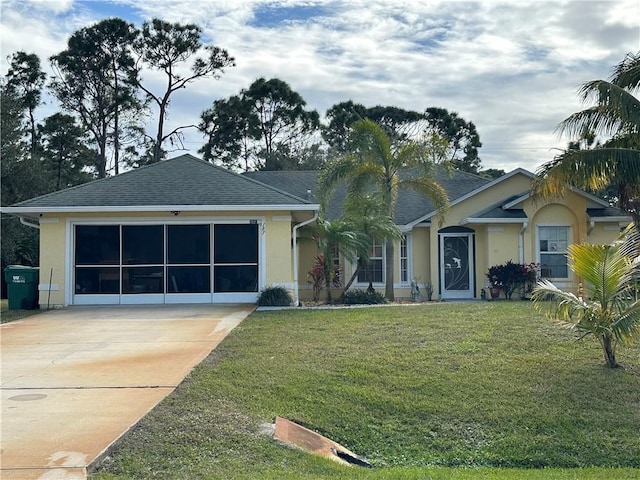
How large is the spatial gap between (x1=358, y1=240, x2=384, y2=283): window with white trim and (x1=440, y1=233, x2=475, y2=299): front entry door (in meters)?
1.97

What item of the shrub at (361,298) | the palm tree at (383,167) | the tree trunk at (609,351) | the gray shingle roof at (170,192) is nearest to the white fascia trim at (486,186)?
the palm tree at (383,167)

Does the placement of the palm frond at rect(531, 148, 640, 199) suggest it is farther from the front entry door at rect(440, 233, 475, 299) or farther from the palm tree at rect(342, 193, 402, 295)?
the front entry door at rect(440, 233, 475, 299)

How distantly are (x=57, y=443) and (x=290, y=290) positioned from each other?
1094 cm

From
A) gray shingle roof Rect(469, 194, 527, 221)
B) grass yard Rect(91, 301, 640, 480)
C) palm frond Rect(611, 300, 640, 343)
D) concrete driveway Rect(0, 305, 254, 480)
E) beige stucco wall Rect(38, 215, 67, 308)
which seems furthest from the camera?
gray shingle roof Rect(469, 194, 527, 221)

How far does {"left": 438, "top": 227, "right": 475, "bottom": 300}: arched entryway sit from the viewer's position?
19.6 metres

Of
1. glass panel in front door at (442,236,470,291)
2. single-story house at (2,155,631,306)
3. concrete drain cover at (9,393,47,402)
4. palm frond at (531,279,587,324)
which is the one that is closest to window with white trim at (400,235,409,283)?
glass panel in front door at (442,236,470,291)

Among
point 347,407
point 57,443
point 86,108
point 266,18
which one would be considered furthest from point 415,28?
point 86,108

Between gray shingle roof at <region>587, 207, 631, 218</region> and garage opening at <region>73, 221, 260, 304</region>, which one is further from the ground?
gray shingle roof at <region>587, 207, 631, 218</region>

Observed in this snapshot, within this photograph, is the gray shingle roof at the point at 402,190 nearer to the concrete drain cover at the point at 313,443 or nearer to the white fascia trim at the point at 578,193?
the white fascia trim at the point at 578,193

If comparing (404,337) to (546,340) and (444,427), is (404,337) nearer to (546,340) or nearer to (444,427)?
(546,340)

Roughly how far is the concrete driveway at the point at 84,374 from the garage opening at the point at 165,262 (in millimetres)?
1524

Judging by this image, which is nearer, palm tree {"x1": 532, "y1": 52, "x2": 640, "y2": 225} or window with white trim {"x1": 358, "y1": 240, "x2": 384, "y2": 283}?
palm tree {"x1": 532, "y1": 52, "x2": 640, "y2": 225}

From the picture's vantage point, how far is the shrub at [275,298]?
1593 centimetres

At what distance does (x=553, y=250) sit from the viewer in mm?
18938
